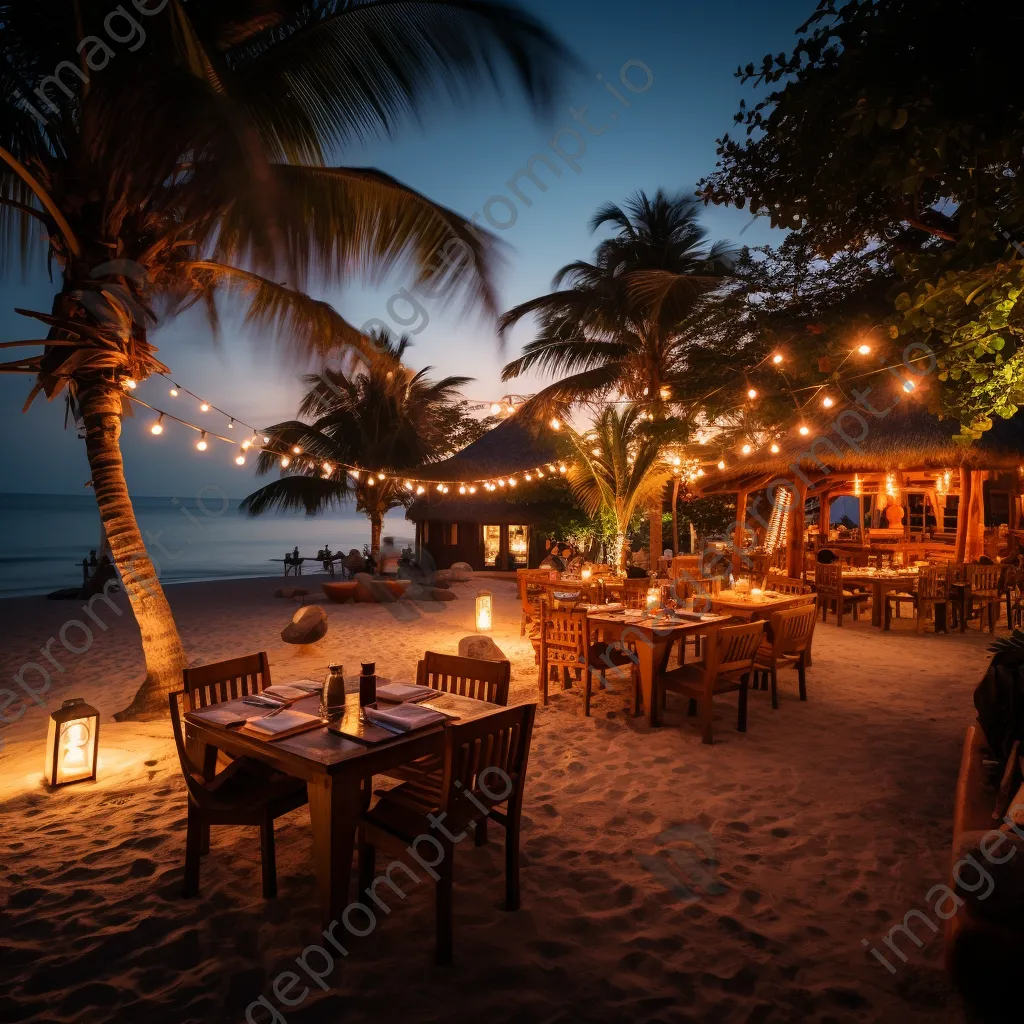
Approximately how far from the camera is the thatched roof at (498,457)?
663 inches

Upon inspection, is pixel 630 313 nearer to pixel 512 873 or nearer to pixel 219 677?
pixel 219 677

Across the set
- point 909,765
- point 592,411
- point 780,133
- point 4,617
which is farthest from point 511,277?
point 4,617

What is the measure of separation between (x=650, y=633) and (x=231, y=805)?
3.34 metres

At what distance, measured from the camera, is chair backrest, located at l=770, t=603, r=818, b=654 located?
213 inches

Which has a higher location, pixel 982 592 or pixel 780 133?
pixel 780 133

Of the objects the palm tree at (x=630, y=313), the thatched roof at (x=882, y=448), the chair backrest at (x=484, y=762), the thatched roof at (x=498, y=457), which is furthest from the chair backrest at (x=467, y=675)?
the thatched roof at (x=498, y=457)

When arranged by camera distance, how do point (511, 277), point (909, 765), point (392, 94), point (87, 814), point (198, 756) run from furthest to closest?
point (511, 277) → point (392, 94) → point (909, 765) → point (87, 814) → point (198, 756)

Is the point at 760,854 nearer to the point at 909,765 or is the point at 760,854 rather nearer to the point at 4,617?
the point at 909,765

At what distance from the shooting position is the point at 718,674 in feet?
15.8

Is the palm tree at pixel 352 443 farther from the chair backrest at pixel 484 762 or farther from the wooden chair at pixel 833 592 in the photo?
the chair backrest at pixel 484 762

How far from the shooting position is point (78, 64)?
14.5 ft

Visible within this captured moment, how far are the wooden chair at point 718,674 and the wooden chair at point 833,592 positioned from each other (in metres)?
5.12

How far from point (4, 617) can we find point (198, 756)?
10339 millimetres

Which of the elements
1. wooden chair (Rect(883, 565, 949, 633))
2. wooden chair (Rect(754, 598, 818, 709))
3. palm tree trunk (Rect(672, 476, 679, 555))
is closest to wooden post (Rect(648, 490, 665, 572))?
palm tree trunk (Rect(672, 476, 679, 555))
